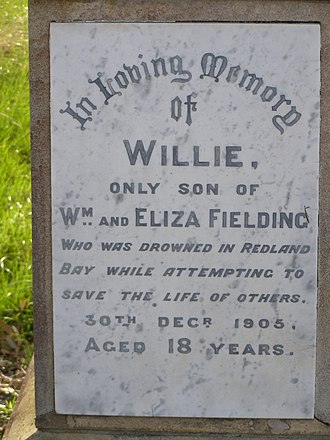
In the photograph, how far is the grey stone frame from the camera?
266 cm

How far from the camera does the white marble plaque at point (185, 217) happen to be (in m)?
2.67

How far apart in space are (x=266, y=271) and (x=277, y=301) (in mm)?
95

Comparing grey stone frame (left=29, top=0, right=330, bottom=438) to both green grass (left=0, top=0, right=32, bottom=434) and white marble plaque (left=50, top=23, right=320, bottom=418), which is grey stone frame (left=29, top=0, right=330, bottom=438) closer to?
white marble plaque (left=50, top=23, right=320, bottom=418)

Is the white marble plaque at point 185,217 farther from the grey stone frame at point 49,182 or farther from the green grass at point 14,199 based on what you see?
the green grass at point 14,199

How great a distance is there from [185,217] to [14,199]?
220cm

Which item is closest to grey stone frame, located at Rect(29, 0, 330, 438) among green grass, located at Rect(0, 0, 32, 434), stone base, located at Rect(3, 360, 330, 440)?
stone base, located at Rect(3, 360, 330, 440)

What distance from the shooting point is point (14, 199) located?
476 cm

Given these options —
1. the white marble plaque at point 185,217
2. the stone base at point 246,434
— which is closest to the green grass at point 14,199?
the stone base at point 246,434

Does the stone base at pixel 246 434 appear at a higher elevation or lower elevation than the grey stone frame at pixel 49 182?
lower

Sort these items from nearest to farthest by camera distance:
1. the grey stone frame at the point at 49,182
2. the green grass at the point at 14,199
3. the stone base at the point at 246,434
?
1. the grey stone frame at the point at 49,182
2. the stone base at the point at 246,434
3. the green grass at the point at 14,199

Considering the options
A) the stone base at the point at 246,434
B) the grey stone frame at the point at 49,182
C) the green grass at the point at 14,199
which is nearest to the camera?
the grey stone frame at the point at 49,182

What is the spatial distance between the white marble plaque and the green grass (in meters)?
0.85

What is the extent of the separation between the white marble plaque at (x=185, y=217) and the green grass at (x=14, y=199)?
0.85 metres

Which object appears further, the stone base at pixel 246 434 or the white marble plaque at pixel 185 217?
the stone base at pixel 246 434
